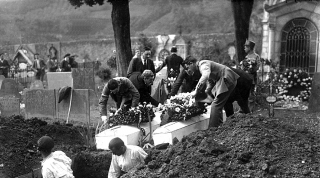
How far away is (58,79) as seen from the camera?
45.6 feet

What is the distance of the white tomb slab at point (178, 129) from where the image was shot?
6.76 m

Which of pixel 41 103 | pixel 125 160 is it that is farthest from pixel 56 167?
pixel 41 103

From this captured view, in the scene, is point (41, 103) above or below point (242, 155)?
below

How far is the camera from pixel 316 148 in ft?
17.0

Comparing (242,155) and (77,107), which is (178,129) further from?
(77,107)

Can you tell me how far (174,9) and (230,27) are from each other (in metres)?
8.43

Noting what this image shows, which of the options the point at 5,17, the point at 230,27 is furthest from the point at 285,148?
the point at 5,17

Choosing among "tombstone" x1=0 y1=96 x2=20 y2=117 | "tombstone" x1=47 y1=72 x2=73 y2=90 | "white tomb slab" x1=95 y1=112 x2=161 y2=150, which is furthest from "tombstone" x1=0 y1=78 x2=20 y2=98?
"white tomb slab" x1=95 y1=112 x2=161 y2=150

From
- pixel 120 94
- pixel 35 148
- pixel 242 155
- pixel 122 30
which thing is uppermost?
pixel 122 30

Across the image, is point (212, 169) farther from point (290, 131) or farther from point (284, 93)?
point (284, 93)

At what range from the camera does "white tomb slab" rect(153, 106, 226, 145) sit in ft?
22.2

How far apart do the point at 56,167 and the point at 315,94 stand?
744 cm

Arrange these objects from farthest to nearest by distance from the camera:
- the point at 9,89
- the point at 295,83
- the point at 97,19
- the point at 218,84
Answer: the point at 97,19 < the point at 295,83 < the point at 9,89 < the point at 218,84

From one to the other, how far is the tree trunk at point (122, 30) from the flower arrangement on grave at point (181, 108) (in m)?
5.57
